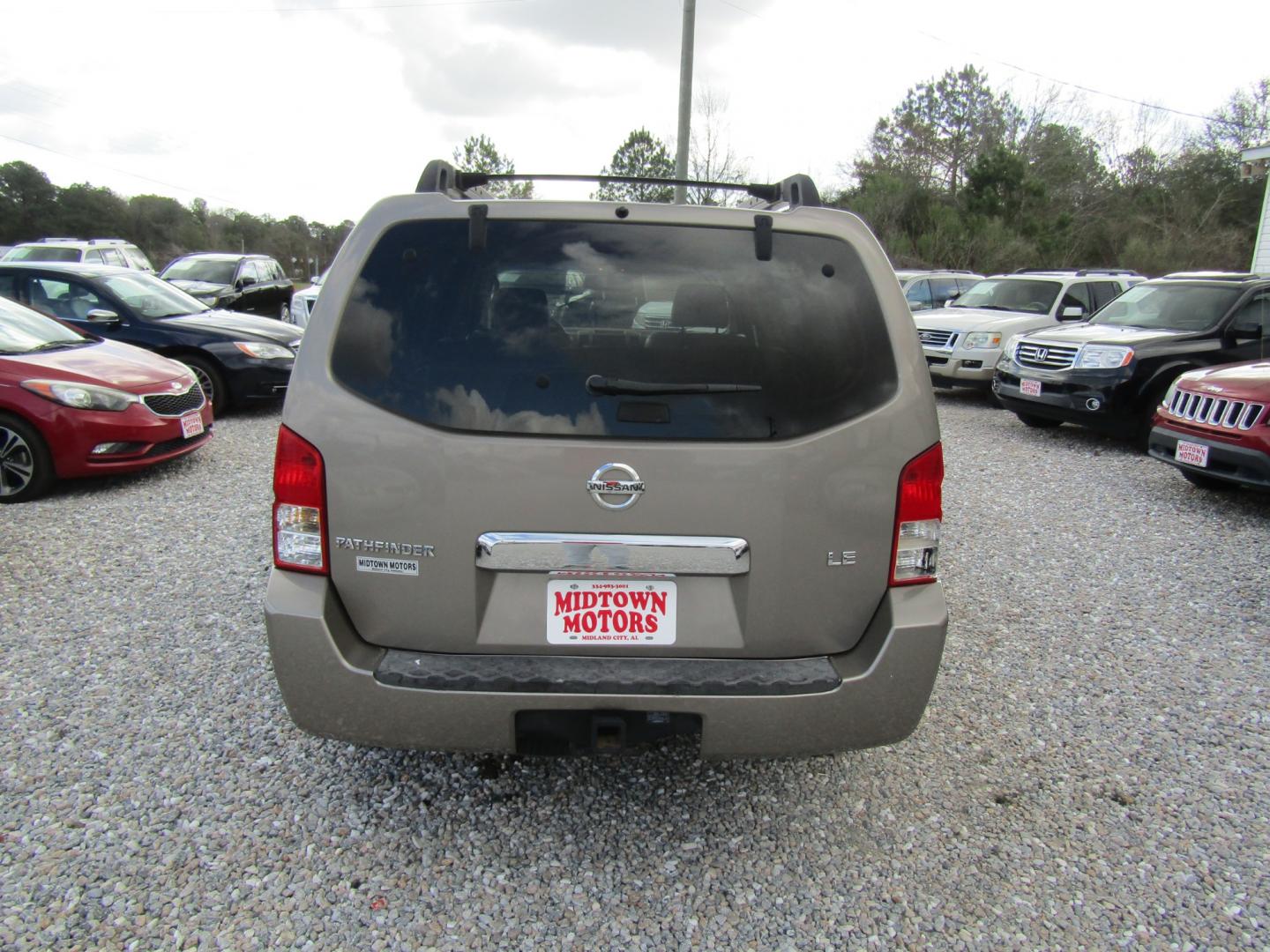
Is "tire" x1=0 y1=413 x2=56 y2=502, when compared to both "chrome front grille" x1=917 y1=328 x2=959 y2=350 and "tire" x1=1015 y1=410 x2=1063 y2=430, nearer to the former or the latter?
"tire" x1=1015 y1=410 x2=1063 y2=430

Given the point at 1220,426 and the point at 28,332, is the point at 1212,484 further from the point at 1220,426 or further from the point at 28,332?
the point at 28,332

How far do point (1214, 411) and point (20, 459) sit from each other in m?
8.68

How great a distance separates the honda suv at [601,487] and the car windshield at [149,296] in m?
8.22

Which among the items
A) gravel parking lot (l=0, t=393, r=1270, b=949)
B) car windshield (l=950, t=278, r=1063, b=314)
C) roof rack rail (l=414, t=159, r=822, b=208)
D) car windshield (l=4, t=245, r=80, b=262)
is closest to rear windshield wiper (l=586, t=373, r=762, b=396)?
roof rack rail (l=414, t=159, r=822, b=208)

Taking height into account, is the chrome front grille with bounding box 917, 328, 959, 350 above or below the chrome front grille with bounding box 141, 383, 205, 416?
above

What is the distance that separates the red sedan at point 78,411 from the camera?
5914 mm

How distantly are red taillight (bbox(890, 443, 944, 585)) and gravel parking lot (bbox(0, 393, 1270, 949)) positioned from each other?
2.90 ft

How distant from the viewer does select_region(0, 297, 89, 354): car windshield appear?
633 cm

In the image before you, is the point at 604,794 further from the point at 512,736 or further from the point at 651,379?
the point at 651,379

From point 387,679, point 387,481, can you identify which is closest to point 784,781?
point 387,679

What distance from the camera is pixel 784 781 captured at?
9.46 feet

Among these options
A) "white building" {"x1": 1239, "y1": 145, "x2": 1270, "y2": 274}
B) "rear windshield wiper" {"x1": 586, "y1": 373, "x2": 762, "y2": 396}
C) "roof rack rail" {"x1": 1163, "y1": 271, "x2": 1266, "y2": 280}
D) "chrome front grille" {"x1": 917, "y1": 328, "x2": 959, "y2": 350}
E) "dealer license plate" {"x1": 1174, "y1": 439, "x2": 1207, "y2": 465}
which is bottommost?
"dealer license plate" {"x1": 1174, "y1": 439, "x2": 1207, "y2": 465}

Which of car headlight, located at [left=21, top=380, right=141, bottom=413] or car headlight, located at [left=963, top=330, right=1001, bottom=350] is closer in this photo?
car headlight, located at [left=21, top=380, right=141, bottom=413]

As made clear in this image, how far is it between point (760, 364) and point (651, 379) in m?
0.29
